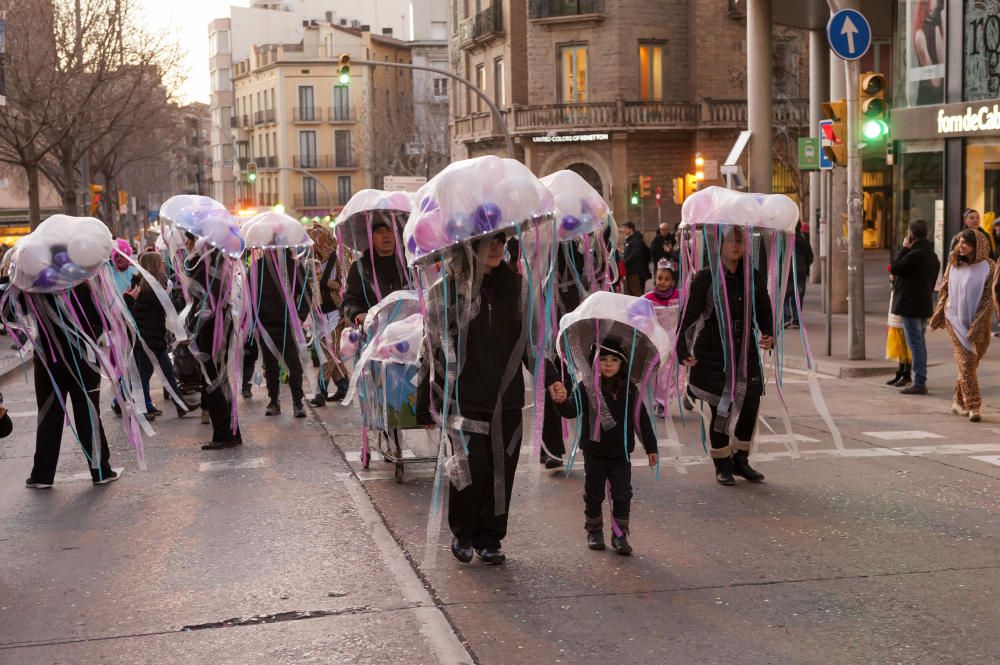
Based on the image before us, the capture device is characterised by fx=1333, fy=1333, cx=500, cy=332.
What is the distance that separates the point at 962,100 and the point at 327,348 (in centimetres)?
1242

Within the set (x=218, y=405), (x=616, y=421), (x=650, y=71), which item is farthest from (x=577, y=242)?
(x=650, y=71)

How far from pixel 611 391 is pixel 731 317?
1.85 meters

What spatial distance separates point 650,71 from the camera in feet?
151

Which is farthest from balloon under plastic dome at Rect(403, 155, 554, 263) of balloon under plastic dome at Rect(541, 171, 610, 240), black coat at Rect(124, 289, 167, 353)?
black coat at Rect(124, 289, 167, 353)

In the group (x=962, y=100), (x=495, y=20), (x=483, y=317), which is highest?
(x=495, y=20)

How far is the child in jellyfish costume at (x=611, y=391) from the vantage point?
23.2 ft

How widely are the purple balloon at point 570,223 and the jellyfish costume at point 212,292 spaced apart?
9.56ft

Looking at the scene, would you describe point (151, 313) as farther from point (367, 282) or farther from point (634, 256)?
point (634, 256)

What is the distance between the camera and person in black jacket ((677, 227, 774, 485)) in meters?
8.72

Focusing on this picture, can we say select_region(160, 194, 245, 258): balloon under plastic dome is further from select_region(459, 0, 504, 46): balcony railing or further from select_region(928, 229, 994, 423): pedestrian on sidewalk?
select_region(459, 0, 504, 46): balcony railing

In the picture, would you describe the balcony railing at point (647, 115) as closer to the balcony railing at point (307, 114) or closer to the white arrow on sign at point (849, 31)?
the white arrow on sign at point (849, 31)

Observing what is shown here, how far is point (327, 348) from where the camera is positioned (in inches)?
548

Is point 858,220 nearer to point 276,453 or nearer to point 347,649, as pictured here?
point 276,453

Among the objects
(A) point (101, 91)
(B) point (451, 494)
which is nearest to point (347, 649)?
(B) point (451, 494)
